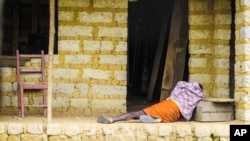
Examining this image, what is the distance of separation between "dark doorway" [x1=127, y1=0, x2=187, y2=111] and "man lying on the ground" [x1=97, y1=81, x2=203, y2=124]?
102 inches

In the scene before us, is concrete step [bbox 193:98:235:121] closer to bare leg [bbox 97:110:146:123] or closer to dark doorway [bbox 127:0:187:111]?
bare leg [bbox 97:110:146:123]

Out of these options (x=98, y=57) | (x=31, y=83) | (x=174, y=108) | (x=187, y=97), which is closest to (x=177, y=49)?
(x=187, y=97)

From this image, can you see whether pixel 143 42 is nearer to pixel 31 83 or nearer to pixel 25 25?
pixel 25 25

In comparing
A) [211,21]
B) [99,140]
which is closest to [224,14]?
[211,21]

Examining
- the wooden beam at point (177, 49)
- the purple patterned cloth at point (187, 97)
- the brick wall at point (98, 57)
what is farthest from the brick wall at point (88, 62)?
the purple patterned cloth at point (187, 97)

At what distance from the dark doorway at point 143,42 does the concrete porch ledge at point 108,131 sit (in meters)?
3.41

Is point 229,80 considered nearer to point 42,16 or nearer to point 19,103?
point 19,103

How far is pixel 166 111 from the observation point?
7.63 meters

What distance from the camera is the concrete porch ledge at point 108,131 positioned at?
6969 mm

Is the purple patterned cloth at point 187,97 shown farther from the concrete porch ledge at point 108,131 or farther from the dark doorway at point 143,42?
the dark doorway at point 143,42

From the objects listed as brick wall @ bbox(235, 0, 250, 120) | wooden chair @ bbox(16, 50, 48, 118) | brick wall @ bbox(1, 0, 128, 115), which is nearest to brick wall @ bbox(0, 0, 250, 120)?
brick wall @ bbox(1, 0, 128, 115)

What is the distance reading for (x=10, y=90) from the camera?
861 centimetres

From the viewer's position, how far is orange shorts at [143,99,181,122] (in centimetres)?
760

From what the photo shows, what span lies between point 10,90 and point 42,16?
247 cm
